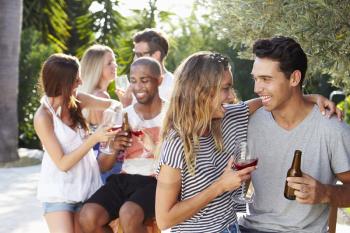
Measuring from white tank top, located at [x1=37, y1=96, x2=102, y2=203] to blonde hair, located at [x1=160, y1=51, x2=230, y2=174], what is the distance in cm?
104

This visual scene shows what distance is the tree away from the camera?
4.10 metres

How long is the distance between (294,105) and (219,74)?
1.76 feet

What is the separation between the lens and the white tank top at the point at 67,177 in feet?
13.9

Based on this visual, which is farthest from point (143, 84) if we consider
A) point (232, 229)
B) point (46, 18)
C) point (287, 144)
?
point (46, 18)

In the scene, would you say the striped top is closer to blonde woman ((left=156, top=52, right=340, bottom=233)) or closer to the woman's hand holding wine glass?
blonde woman ((left=156, top=52, right=340, bottom=233))

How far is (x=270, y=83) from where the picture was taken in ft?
11.9

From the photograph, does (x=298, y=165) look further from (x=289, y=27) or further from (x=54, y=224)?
(x=54, y=224)

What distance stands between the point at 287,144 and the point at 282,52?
0.49m

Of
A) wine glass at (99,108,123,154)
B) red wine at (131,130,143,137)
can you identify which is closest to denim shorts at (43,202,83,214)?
wine glass at (99,108,123,154)

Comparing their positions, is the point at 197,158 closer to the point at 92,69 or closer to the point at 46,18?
the point at 92,69

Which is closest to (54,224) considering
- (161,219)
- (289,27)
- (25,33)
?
(161,219)

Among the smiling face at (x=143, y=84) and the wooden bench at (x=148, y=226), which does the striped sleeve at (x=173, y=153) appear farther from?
the smiling face at (x=143, y=84)

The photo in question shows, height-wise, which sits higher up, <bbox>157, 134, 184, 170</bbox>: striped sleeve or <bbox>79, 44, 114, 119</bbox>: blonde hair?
<bbox>79, 44, 114, 119</bbox>: blonde hair

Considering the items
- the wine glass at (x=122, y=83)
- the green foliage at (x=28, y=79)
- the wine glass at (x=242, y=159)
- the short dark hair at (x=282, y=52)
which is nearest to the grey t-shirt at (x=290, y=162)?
the short dark hair at (x=282, y=52)
